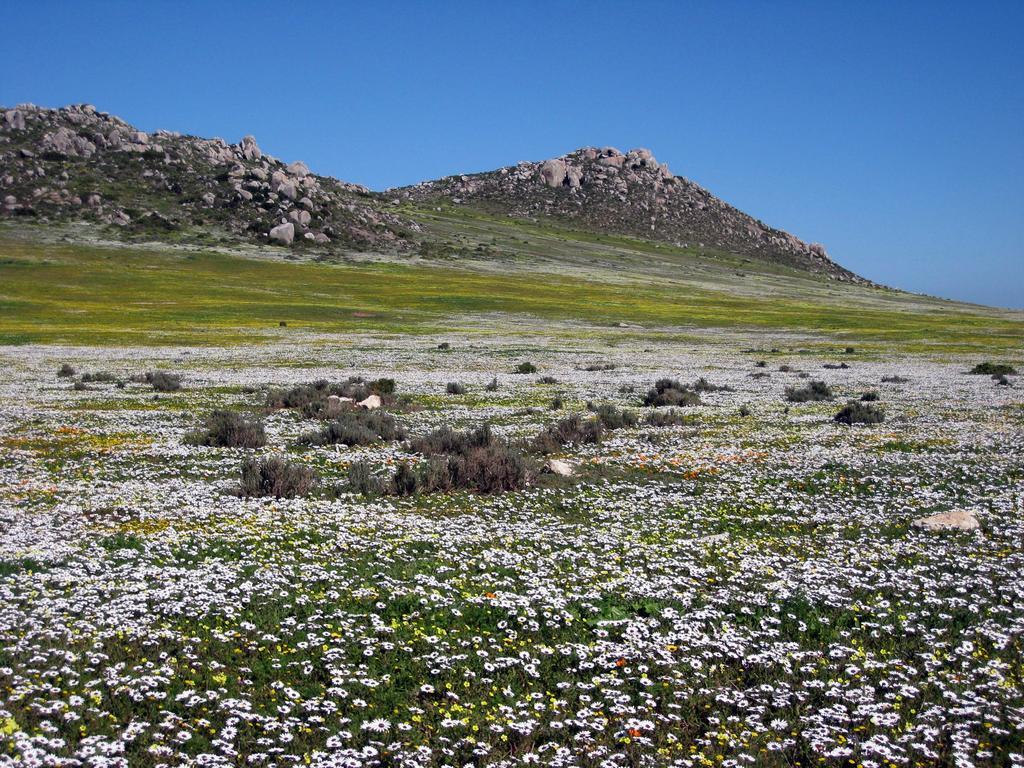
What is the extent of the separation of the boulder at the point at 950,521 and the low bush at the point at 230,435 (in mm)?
18334

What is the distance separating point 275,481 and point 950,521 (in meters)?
14.8

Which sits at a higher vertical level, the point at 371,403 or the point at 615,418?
the point at 615,418

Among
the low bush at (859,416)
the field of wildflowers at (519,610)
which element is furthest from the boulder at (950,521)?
the low bush at (859,416)

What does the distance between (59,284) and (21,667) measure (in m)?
107

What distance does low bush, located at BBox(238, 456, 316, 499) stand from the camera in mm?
17734

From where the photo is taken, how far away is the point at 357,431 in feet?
81.1

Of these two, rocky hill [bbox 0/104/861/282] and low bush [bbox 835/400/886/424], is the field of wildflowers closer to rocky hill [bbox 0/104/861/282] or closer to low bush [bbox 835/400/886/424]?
low bush [bbox 835/400/886/424]

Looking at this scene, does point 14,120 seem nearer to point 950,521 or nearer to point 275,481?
point 275,481

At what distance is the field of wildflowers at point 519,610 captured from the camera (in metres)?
7.87

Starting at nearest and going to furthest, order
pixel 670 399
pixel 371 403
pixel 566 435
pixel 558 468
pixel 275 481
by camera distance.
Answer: pixel 275 481 < pixel 558 468 < pixel 566 435 < pixel 371 403 < pixel 670 399

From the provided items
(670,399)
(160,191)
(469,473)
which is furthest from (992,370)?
(160,191)

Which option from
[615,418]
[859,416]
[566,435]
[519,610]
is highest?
[859,416]

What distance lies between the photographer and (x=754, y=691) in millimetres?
8906

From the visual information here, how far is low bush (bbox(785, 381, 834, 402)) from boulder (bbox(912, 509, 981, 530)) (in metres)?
21.0
